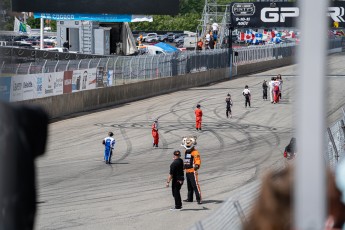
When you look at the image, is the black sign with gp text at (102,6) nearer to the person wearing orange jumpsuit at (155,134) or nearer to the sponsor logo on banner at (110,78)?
the person wearing orange jumpsuit at (155,134)

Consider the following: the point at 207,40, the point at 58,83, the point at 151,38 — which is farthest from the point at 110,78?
the point at 151,38

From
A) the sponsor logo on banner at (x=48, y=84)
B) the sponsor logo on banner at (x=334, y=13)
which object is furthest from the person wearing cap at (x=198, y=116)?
the sponsor logo on banner at (x=334, y=13)

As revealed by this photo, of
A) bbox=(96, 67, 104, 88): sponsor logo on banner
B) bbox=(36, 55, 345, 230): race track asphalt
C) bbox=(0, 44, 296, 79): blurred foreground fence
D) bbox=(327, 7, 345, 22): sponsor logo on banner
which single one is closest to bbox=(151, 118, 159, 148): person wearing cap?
bbox=(36, 55, 345, 230): race track asphalt

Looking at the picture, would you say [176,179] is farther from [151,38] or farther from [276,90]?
[151,38]

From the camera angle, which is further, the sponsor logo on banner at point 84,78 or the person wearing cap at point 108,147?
the sponsor logo on banner at point 84,78

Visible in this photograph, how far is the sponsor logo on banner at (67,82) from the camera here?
3684 cm

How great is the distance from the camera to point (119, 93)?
1679 inches

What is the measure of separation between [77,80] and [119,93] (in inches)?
186

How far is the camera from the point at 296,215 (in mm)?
1688

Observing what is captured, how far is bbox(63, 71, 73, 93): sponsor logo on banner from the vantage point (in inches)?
1451

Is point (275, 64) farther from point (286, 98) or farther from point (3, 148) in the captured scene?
point (3, 148)

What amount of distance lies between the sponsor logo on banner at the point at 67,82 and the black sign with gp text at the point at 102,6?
33629mm

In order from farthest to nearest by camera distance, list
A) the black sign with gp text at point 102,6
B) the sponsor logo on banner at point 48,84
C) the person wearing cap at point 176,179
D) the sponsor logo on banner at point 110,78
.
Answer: the sponsor logo on banner at point 110,78 → the sponsor logo on banner at point 48,84 → the person wearing cap at point 176,179 → the black sign with gp text at point 102,6

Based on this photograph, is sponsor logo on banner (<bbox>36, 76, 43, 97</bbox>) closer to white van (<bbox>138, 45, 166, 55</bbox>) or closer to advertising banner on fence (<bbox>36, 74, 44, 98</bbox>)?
advertising banner on fence (<bbox>36, 74, 44, 98</bbox>)
